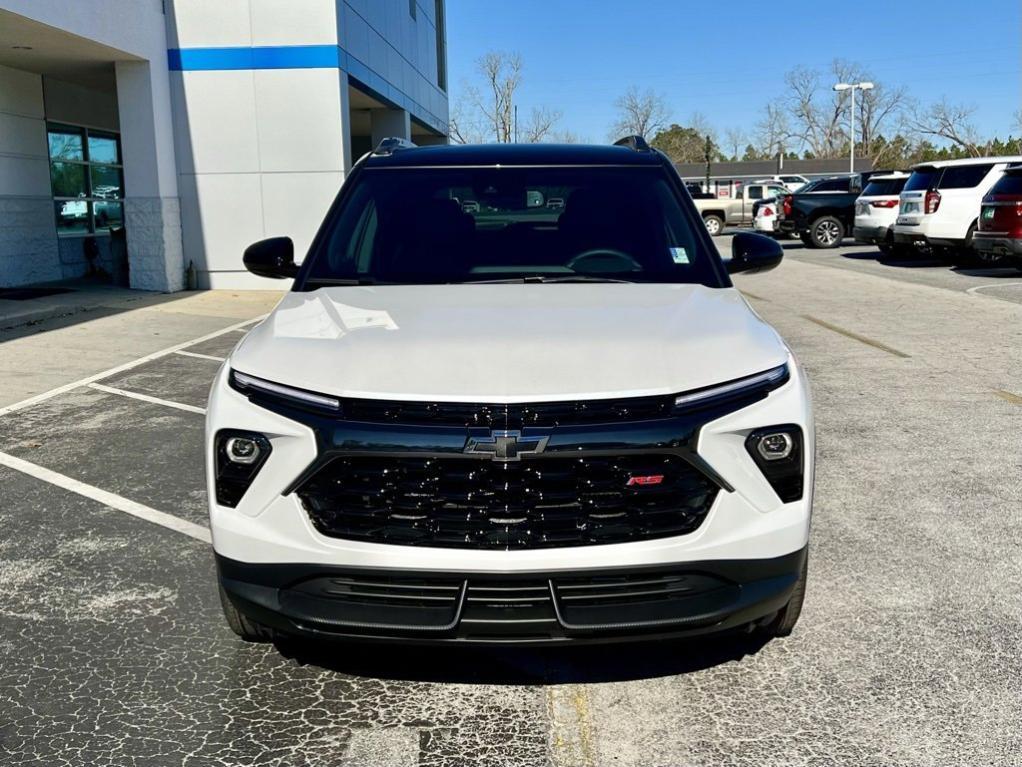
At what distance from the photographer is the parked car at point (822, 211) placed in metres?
26.5

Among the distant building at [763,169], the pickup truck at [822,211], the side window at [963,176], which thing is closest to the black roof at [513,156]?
→ the side window at [963,176]

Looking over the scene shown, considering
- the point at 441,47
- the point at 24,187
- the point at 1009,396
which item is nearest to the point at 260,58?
the point at 24,187

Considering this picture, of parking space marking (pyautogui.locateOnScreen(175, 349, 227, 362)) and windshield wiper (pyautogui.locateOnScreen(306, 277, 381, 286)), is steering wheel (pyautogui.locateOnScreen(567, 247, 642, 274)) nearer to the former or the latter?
windshield wiper (pyautogui.locateOnScreen(306, 277, 381, 286))

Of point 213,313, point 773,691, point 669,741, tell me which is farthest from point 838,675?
point 213,313

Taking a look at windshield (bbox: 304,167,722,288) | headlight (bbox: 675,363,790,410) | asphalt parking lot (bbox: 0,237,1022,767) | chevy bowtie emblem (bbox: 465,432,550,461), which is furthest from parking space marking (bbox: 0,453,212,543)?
headlight (bbox: 675,363,790,410)

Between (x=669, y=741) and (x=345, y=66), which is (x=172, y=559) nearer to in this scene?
(x=669, y=741)

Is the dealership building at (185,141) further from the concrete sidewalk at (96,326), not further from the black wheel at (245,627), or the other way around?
the black wheel at (245,627)

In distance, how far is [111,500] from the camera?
17.6 feet

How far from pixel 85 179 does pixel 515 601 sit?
18613 millimetres

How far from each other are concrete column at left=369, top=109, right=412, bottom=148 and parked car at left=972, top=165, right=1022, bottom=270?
1554 cm

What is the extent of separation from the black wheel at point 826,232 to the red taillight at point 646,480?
83.7 feet

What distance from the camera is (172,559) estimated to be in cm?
443

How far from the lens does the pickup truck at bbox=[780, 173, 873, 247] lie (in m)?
26.5

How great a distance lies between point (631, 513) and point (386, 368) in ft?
2.66
